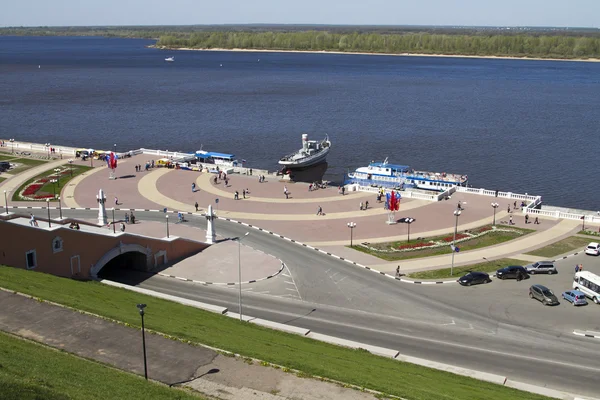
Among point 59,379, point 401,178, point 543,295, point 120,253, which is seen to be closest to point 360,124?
point 401,178

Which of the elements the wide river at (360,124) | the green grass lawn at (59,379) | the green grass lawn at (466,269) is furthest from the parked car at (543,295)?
the wide river at (360,124)

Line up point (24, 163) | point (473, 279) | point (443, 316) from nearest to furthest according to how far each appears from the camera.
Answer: point (443, 316) → point (473, 279) → point (24, 163)

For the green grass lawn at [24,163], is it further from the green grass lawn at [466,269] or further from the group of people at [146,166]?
the green grass lawn at [466,269]

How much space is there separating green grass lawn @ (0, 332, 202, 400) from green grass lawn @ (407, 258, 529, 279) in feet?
87.5

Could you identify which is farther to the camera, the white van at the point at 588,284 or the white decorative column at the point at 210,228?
the white decorative column at the point at 210,228

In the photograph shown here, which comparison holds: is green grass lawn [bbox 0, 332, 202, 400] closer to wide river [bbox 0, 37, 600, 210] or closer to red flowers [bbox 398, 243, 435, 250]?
red flowers [bbox 398, 243, 435, 250]

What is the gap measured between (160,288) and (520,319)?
22526mm

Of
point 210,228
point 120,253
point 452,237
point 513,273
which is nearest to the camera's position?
point 120,253

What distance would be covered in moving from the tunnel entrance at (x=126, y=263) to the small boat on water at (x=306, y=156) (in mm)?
38466

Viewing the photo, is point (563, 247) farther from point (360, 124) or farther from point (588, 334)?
point (360, 124)

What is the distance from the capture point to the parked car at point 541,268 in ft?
151

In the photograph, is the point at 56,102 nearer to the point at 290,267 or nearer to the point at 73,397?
the point at 290,267

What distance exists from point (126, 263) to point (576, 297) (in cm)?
3036

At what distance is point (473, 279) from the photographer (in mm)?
44250
